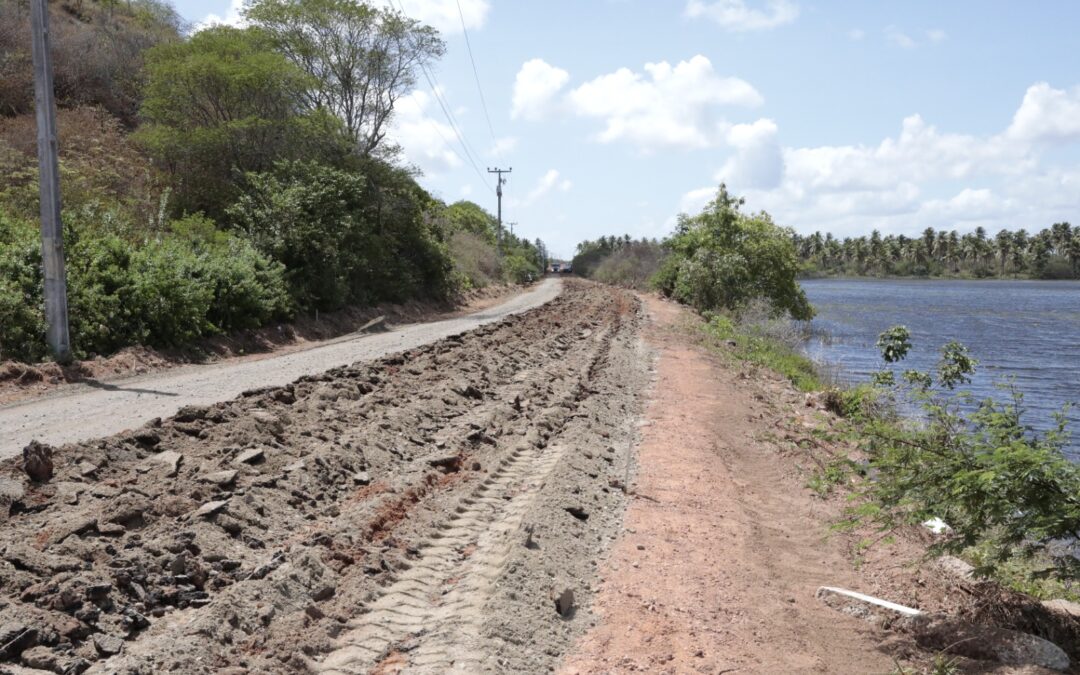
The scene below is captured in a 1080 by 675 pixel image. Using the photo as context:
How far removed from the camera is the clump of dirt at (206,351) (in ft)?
43.1

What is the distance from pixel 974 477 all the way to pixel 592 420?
695cm

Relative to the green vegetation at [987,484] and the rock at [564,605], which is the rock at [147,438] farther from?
the green vegetation at [987,484]

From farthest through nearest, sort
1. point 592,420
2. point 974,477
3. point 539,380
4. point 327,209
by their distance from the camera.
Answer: point 327,209, point 539,380, point 592,420, point 974,477

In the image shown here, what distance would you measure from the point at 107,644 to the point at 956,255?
6335 inches

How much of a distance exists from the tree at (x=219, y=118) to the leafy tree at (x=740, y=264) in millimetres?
17324

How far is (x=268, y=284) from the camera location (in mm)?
21734

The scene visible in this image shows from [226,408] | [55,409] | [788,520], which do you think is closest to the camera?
[788,520]

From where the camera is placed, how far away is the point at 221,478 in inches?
290

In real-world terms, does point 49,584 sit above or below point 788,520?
above

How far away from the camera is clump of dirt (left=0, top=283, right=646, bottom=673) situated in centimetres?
503

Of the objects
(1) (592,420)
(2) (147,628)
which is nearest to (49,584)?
(2) (147,628)

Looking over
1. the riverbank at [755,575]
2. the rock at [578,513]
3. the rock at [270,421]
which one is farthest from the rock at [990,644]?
the rock at [270,421]

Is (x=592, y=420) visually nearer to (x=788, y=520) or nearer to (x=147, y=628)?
(x=788, y=520)

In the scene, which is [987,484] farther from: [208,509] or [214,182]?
[214,182]
